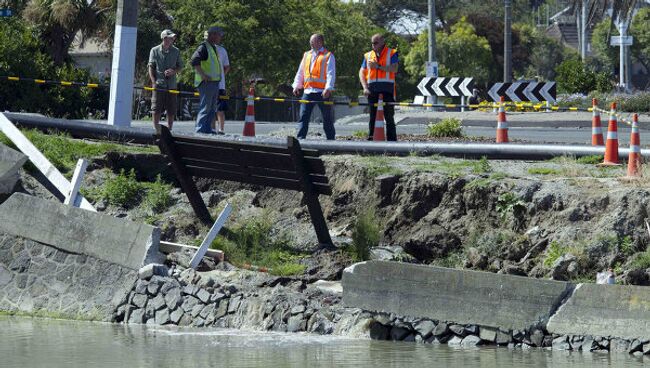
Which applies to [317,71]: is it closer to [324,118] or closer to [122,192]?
A: [324,118]

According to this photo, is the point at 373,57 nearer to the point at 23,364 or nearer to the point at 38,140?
the point at 38,140

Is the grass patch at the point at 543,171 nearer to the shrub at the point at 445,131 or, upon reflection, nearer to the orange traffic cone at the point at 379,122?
the orange traffic cone at the point at 379,122

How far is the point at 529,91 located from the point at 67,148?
64.9ft

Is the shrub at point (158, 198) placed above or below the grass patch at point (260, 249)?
above

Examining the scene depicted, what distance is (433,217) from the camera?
1494cm

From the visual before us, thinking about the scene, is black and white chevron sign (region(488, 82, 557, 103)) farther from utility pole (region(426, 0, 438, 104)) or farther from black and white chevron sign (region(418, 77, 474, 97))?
Answer: utility pole (region(426, 0, 438, 104))

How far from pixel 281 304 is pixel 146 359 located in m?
2.02

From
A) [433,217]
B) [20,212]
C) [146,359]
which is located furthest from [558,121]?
[146,359]

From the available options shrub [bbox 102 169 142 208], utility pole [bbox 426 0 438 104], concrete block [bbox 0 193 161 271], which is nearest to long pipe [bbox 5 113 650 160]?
shrub [bbox 102 169 142 208]

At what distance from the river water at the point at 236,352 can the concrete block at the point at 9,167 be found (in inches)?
105

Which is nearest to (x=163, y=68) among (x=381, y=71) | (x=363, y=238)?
(x=381, y=71)

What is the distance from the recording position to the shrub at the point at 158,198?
15.9 metres

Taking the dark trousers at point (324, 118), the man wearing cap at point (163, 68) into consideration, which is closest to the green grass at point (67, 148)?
the man wearing cap at point (163, 68)

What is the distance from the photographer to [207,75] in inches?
717
